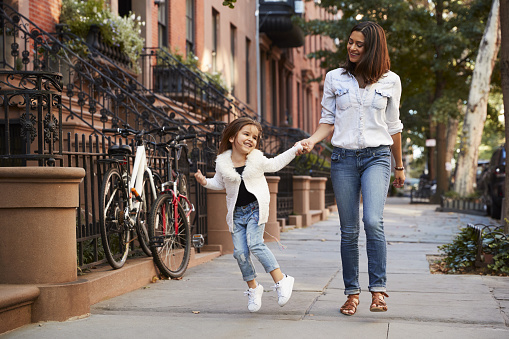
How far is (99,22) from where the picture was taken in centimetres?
1274

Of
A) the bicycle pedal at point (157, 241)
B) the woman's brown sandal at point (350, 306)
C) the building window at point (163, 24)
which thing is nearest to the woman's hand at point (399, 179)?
the woman's brown sandal at point (350, 306)

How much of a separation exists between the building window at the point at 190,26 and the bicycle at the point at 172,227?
38.3ft

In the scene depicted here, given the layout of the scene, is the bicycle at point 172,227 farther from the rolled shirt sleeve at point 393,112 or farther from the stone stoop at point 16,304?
the rolled shirt sleeve at point 393,112

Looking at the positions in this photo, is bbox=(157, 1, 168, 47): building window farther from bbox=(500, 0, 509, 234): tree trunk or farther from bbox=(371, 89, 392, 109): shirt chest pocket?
bbox=(371, 89, 392, 109): shirt chest pocket

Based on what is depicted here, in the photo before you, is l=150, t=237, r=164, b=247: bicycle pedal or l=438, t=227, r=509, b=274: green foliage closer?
l=150, t=237, r=164, b=247: bicycle pedal

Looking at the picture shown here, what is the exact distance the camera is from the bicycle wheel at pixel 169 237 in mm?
6372

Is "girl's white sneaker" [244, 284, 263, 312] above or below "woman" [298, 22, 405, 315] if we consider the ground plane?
below

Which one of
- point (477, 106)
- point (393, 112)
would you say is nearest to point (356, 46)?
point (393, 112)

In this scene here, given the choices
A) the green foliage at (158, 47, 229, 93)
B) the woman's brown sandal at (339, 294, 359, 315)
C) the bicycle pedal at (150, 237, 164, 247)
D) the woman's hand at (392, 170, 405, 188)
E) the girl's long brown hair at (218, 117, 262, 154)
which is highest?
the green foliage at (158, 47, 229, 93)

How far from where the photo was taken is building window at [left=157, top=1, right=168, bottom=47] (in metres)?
16.8

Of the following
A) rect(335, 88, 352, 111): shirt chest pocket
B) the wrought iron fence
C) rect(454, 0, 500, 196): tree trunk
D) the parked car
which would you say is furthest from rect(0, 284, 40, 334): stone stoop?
rect(454, 0, 500, 196): tree trunk

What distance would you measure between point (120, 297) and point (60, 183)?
1.33 metres

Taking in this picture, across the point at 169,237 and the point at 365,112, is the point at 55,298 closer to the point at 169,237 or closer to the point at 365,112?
the point at 169,237

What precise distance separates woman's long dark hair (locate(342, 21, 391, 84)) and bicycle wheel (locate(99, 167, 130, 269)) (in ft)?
7.55
